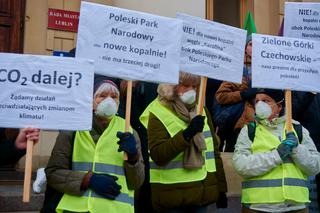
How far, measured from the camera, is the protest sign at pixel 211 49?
4.25 m

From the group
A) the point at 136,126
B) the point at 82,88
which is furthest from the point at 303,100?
the point at 82,88

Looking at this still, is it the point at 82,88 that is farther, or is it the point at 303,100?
the point at 303,100

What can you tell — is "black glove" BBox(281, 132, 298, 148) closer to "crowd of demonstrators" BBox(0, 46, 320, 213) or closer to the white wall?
"crowd of demonstrators" BBox(0, 46, 320, 213)

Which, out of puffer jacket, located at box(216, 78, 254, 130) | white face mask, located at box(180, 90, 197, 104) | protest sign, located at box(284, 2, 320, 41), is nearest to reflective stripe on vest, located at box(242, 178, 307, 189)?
white face mask, located at box(180, 90, 197, 104)

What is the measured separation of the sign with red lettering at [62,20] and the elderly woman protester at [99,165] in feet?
13.5

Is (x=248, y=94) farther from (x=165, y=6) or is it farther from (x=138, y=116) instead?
(x=165, y=6)

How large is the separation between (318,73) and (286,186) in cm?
104

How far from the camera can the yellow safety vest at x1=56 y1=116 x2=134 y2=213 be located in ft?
11.8

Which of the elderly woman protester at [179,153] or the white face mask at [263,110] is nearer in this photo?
the elderly woman protester at [179,153]

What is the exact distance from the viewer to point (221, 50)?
4.40 meters

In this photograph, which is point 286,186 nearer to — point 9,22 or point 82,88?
point 82,88

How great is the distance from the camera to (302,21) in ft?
16.5

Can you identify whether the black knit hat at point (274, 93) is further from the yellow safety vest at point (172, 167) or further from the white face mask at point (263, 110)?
the yellow safety vest at point (172, 167)

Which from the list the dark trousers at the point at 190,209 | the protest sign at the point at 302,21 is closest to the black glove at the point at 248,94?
the protest sign at the point at 302,21
